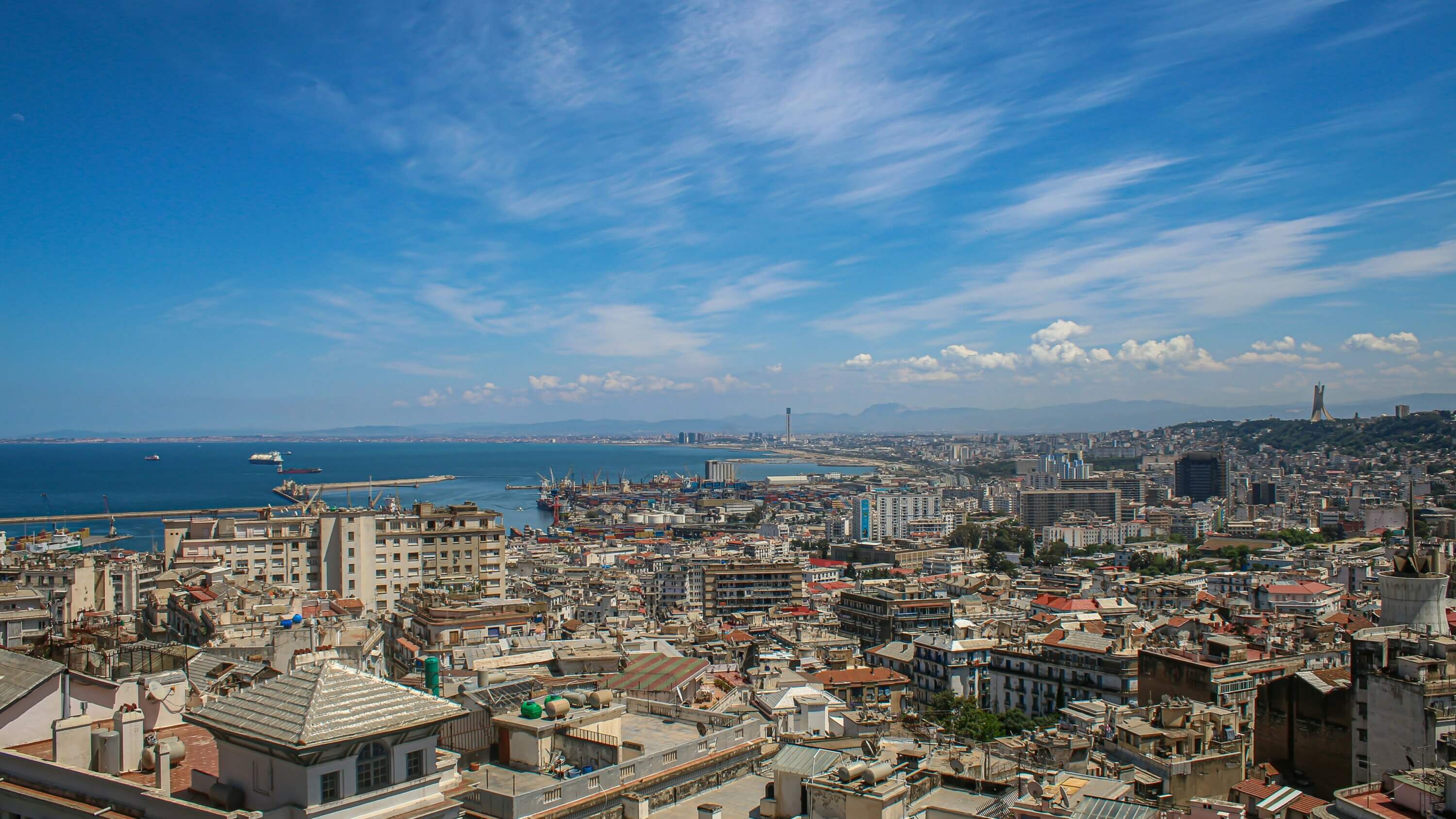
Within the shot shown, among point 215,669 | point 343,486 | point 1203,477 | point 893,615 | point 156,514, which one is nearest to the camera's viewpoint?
point 215,669

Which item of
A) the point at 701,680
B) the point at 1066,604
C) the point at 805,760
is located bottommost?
the point at 1066,604

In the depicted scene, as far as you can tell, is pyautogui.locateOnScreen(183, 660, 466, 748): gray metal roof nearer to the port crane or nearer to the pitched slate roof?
the pitched slate roof

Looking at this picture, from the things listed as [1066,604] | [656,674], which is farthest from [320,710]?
[1066,604]

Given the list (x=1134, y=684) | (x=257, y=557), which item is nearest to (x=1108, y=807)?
(x=1134, y=684)

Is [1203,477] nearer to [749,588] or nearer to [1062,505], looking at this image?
[1062,505]

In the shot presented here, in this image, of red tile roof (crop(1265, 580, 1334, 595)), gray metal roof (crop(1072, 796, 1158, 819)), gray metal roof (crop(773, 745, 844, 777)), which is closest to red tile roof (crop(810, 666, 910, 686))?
gray metal roof (crop(1072, 796, 1158, 819))
